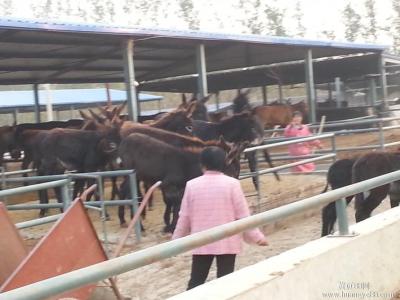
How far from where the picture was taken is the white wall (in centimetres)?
366

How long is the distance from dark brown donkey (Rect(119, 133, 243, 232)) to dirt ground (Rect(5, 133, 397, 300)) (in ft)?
1.77

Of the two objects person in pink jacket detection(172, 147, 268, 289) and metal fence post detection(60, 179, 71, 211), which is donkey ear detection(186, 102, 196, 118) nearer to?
metal fence post detection(60, 179, 71, 211)

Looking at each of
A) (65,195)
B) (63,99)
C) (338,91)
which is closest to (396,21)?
(338,91)

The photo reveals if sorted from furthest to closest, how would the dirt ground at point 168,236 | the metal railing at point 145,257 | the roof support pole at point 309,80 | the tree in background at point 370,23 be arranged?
the tree in background at point 370,23 → the roof support pole at point 309,80 → the dirt ground at point 168,236 → the metal railing at point 145,257

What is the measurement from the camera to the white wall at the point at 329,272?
3658 millimetres

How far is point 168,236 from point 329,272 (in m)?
4.75

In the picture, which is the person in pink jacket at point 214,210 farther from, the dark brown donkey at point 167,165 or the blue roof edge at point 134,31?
the blue roof edge at point 134,31

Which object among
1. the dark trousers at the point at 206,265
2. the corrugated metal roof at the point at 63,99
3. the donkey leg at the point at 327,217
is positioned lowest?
the donkey leg at the point at 327,217

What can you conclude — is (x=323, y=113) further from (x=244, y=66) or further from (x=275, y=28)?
(x=275, y=28)

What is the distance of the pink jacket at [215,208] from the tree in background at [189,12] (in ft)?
200

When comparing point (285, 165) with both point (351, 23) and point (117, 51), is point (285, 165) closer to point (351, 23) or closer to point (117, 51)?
point (117, 51)

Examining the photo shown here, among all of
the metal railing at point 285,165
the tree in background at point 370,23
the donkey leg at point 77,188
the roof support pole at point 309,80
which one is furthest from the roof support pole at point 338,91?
the tree in background at point 370,23

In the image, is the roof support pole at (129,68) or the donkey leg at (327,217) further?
the roof support pole at (129,68)

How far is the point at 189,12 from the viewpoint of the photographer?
215 ft
